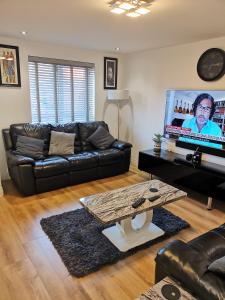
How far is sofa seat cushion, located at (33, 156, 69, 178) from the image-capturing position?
3313 mm

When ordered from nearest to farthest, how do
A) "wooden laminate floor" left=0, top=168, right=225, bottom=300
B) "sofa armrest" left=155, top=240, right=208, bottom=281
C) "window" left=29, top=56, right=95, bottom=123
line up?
"sofa armrest" left=155, top=240, right=208, bottom=281 → "wooden laminate floor" left=0, top=168, right=225, bottom=300 → "window" left=29, top=56, right=95, bottom=123

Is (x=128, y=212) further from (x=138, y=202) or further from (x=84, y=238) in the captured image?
(x=84, y=238)

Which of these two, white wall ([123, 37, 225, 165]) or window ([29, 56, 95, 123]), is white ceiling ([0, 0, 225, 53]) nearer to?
white wall ([123, 37, 225, 165])

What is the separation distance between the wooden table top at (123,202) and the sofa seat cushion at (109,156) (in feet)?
4.43

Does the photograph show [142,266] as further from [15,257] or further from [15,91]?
[15,91]

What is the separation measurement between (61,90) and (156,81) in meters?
1.81

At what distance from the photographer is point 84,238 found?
2.40 metres

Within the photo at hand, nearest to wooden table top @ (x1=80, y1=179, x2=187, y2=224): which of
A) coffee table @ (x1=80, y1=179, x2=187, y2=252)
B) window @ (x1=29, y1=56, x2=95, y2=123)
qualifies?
coffee table @ (x1=80, y1=179, x2=187, y2=252)

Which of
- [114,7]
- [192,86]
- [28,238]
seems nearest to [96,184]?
[28,238]

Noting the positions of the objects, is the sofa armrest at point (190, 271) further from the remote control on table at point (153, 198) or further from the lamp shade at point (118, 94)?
the lamp shade at point (118, 94)

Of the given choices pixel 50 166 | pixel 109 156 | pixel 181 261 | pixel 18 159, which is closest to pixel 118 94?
pixel 109 156

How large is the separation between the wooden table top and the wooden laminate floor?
0.45m

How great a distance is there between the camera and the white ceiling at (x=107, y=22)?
2.15 m

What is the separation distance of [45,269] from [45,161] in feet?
5.78
